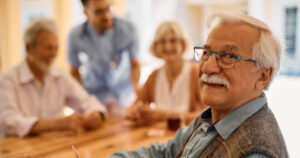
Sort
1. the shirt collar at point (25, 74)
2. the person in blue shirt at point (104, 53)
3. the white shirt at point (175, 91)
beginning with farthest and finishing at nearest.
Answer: the person in blue shirt at point (104, 53)
the white shirt at point (175, 91)
the shirt collar at point (25, 74)

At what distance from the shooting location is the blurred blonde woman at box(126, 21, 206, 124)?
2328mm

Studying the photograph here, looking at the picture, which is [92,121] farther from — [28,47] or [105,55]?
[105,55]

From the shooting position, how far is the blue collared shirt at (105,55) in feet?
10.1

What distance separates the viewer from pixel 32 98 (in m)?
2.31

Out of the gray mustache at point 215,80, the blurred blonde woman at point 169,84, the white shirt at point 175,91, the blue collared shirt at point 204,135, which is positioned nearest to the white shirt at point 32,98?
the blurred blonde woman at point 169,84

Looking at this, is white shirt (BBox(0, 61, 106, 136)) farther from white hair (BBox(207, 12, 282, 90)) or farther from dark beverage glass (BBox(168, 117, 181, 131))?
white hair (BBox(207, 12, 282, 90))

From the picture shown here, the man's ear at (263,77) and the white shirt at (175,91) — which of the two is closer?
the man's ear at (263,77)

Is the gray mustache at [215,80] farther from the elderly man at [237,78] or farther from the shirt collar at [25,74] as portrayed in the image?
the shirt collar at [25,74]

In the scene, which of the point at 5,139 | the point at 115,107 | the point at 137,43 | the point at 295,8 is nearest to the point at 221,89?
the point at 5,139

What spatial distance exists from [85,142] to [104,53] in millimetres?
1451

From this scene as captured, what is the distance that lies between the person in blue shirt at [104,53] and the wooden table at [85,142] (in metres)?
0.83

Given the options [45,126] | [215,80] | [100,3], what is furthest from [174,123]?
[100,3]

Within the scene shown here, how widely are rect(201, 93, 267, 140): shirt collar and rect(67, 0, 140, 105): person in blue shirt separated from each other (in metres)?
1.92

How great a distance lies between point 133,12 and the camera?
9070 millimetres
